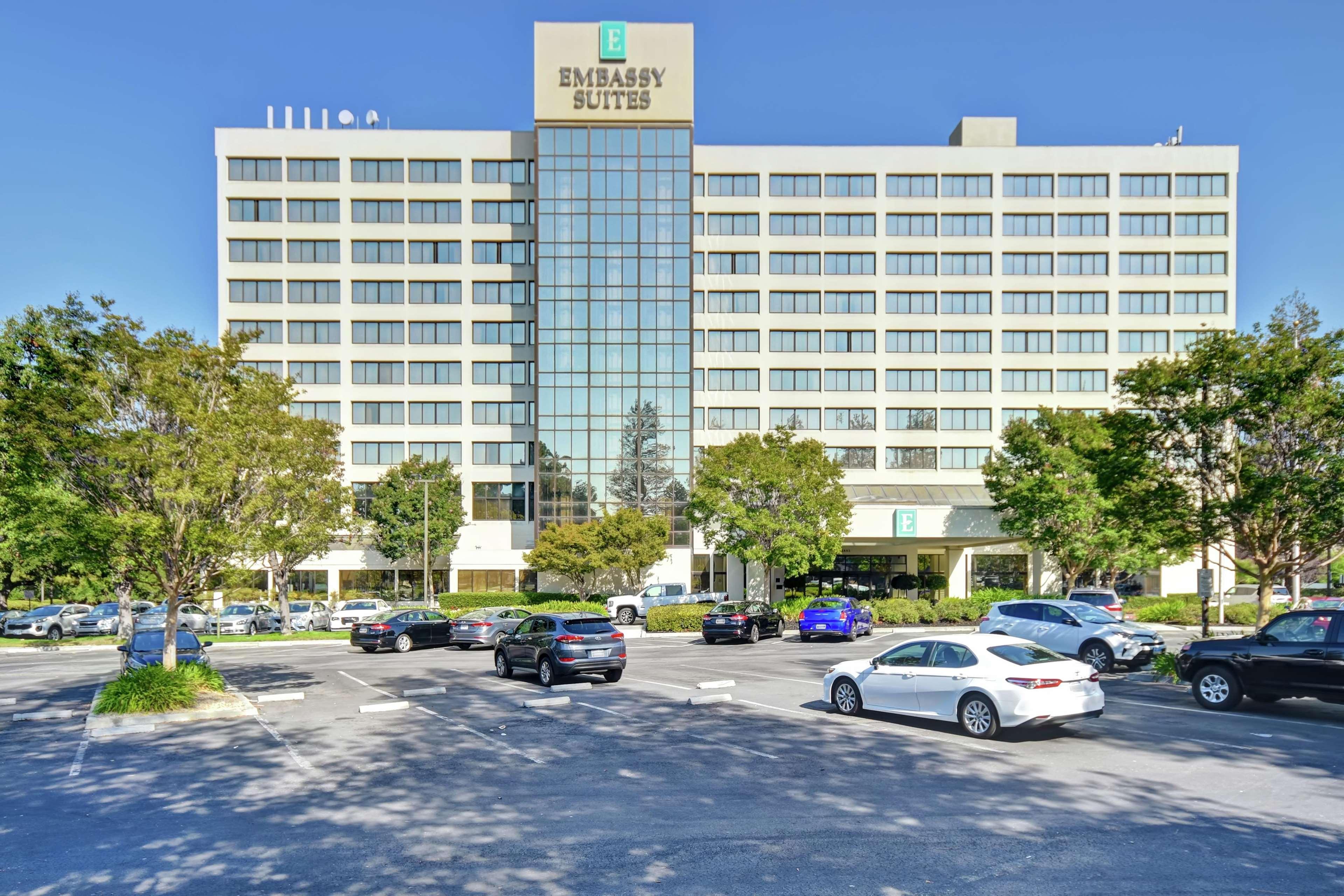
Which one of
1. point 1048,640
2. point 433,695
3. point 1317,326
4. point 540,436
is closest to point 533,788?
point 433,695

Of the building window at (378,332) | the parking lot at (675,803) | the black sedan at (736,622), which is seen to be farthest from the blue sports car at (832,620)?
the building window at (378,332)

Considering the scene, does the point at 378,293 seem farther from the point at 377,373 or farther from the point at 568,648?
the point at 568,648

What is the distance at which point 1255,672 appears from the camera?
15.9 meters

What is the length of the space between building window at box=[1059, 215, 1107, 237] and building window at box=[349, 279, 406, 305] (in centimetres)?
4372

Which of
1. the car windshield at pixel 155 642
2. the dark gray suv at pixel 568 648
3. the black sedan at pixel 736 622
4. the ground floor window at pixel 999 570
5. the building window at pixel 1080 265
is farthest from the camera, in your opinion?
the building window at pixel 1080 265

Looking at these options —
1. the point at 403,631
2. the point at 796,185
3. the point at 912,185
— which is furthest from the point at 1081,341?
the point at 403,631

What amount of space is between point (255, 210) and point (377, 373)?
43.4 feet

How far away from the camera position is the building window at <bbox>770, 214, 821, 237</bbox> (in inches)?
2447

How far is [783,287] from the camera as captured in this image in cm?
6216

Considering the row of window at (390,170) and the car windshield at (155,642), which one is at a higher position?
the row of window at (390,170)

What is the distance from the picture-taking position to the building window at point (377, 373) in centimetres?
6238

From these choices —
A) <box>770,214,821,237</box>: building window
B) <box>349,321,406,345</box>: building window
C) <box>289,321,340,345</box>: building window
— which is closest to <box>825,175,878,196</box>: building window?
<box>770,214,821,237</box>: building window

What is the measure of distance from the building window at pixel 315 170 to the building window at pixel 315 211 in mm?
1321

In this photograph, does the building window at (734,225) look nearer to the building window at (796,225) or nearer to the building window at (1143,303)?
the building window at (796,225)
